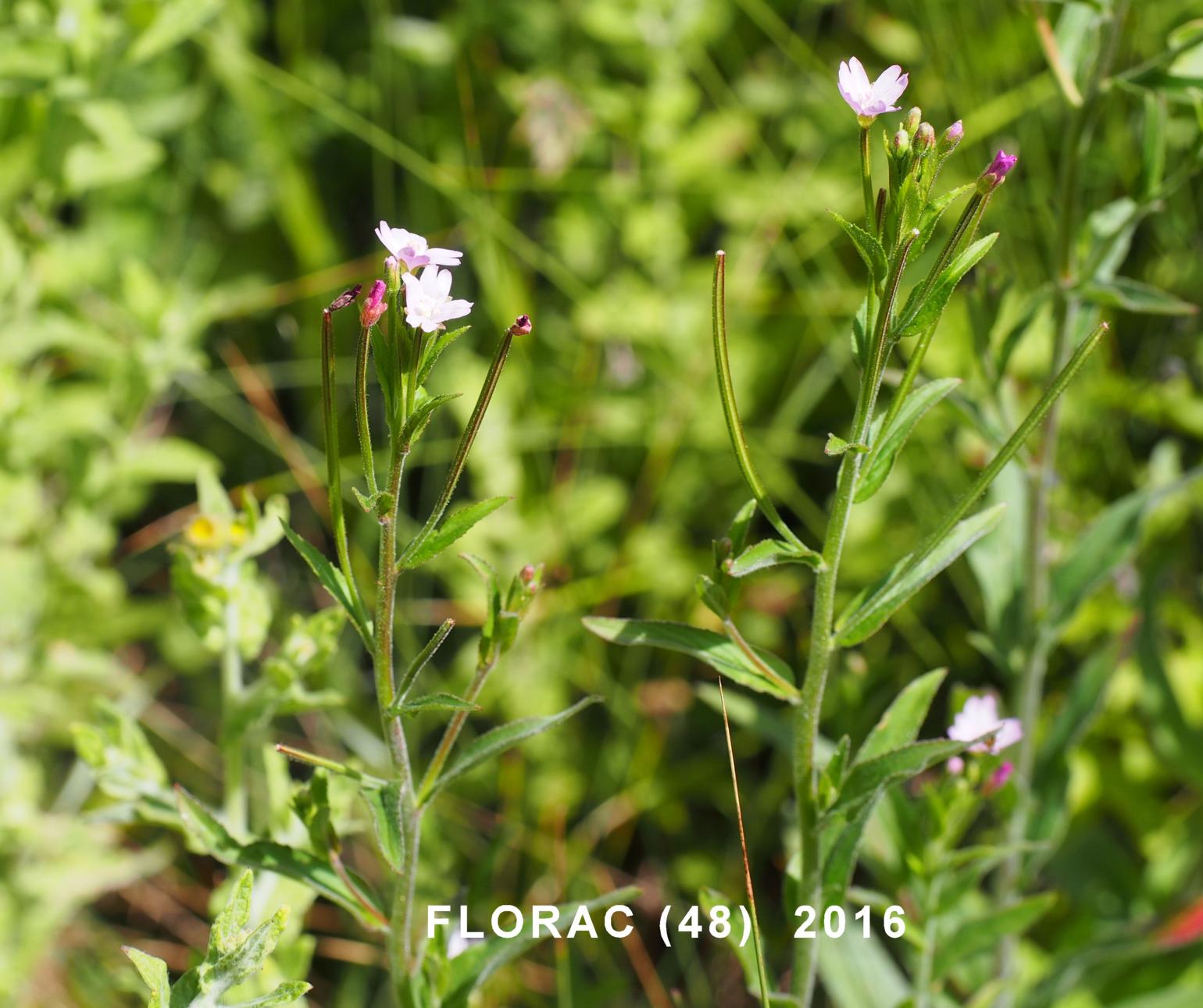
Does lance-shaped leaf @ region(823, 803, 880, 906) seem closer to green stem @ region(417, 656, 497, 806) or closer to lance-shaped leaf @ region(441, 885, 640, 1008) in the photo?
lance-shaped leaf @ region(441, 885, 640, 1008)

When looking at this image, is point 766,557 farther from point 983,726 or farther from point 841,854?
point 983,726

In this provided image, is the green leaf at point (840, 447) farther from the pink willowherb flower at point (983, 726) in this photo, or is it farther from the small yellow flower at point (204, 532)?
the small yellow flower at point (204, 532)

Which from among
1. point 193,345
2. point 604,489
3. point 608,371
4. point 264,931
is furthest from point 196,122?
point 264,931

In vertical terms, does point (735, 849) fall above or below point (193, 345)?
below

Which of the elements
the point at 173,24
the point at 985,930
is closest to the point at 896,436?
the point at 985,930

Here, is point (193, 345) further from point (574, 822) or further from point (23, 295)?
point (574, 822)

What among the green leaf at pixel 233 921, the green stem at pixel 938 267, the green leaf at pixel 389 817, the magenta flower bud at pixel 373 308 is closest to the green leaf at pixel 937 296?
the green stem at pixel 938 267
